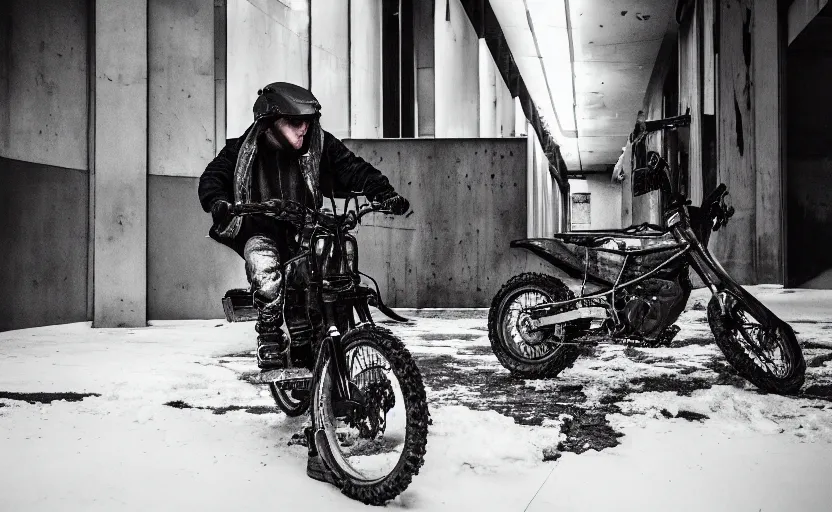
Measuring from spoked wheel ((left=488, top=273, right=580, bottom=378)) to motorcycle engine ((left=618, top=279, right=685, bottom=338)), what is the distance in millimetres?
315

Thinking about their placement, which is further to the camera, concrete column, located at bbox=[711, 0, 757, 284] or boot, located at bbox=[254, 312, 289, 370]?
concrete column, located at bbox=[711, 0, 757, 284]

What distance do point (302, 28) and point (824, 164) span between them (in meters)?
6.53

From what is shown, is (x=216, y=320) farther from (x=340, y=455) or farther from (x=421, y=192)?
(x=340, y=455)

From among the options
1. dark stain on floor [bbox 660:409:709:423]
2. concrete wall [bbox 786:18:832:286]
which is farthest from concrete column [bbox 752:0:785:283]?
dark stain on floor [bbox 660:409:709:423]

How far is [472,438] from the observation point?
2.85m

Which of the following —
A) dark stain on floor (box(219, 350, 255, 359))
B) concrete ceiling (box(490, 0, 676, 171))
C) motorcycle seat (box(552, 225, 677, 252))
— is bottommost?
dark stain on floor (box(219, 350, 255, 359))

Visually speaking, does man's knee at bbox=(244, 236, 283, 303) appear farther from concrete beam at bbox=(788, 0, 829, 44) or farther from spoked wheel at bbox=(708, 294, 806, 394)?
concrete beam at bbox=(788, 0, 829, 44)

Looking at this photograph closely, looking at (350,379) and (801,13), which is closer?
(350,379)

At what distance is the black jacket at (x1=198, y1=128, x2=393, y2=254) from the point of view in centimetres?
293

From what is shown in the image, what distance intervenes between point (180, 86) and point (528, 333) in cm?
521

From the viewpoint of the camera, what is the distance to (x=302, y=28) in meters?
8.88

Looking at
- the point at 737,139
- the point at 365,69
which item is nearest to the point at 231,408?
the point at 737,139

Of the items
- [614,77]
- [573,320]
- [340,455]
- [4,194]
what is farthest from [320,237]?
[614,77]

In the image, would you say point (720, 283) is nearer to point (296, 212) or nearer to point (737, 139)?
point (296, 212)
